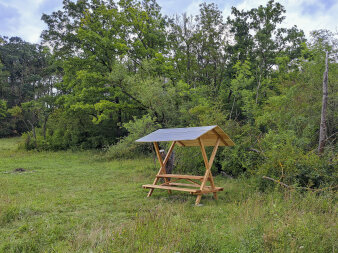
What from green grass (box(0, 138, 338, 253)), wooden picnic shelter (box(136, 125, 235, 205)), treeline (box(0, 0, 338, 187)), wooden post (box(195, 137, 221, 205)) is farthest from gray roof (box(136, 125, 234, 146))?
treeline (box(0, 0, 338, 187))

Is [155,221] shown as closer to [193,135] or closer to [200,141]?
[193,135]

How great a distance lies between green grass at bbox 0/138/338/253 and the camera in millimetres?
3871

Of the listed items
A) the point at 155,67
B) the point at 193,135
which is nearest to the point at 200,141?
the point at 193,135

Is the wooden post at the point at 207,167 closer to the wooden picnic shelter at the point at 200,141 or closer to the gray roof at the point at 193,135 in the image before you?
the wooden picnic shelter at the point at 200,141

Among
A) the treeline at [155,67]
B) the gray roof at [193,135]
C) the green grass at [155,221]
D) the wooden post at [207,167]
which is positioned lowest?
the green grass at [155,221]

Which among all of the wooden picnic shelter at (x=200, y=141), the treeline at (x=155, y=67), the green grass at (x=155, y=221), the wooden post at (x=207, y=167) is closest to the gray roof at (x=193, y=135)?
the wooden picnic shelter at (x=200, y=141)

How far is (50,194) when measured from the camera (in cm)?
809

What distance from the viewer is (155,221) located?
4762 mm

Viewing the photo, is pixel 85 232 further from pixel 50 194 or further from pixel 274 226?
pixel 50 194

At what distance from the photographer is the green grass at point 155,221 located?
12.7ft

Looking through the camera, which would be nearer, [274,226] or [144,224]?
[274,226]

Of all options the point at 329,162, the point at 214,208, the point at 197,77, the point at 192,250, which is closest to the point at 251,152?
the point at 329,162

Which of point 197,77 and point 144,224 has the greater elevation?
point 197,77

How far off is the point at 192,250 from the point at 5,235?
3.26m
